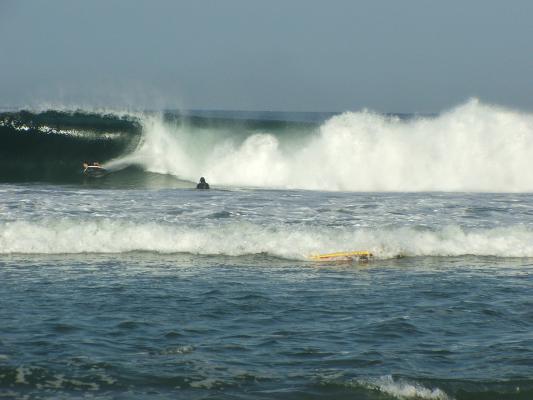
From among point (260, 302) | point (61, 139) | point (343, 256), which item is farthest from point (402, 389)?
point (61, 139)

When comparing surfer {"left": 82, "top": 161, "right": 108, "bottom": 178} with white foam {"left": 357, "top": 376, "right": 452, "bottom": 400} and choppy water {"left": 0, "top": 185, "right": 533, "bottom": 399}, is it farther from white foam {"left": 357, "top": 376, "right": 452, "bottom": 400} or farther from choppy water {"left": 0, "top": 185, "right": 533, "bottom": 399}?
white foam {"left": 357, "top": 376, "right": 452, "bottom": 400}

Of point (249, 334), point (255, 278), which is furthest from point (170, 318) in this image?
point (255, 278)

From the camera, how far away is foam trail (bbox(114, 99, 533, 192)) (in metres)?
29.2

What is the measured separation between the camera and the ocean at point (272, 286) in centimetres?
767

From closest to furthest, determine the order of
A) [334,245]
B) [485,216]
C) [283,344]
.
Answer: [283,344] < [334,245] < [485,216]

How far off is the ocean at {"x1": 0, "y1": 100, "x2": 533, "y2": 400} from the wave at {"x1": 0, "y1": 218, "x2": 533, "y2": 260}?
0.04m

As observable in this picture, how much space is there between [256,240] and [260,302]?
4.70 m

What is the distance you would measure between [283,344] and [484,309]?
290 centimetres

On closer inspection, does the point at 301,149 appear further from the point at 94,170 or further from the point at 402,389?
the point at 402,389

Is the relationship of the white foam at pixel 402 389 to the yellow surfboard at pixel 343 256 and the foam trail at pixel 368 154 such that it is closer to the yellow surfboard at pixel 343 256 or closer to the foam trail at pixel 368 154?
the yellow surfboard at pixel 343 256

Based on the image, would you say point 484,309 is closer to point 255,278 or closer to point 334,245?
point 255,278

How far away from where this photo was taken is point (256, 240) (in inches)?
596

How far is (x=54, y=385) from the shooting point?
7.43 metres

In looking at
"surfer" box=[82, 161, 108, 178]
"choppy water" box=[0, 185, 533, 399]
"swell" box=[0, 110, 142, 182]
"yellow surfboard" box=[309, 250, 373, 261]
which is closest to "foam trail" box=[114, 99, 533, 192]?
"swell" box=[0, 110, 142, 182]
